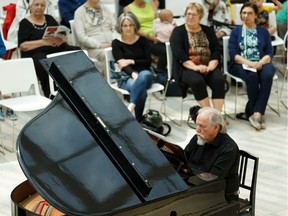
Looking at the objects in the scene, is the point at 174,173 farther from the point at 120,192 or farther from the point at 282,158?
the point at 282,158

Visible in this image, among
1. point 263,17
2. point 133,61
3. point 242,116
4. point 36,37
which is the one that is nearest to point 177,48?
point 133,61

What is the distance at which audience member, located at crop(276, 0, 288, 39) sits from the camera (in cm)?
1051

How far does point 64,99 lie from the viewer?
202 inches

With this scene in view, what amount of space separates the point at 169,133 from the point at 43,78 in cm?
149

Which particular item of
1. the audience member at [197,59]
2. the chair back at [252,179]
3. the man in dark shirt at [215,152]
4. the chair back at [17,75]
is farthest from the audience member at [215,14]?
the man in dark shirt at [215,152]

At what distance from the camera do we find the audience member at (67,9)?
9711 millimetres

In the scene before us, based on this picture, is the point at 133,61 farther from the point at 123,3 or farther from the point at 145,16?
the point at 123,3

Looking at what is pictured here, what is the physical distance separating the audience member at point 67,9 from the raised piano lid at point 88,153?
4537mm

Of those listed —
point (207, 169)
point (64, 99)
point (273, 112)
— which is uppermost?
point (64, 99)

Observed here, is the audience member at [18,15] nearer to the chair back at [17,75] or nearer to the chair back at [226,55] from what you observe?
the chair back at [17,75]

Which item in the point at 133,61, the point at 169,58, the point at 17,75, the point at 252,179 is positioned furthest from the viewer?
the point at 169,58

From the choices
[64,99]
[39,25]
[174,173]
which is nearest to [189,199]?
[174,173]

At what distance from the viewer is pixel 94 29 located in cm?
923

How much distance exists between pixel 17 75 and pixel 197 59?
6.28 ft
